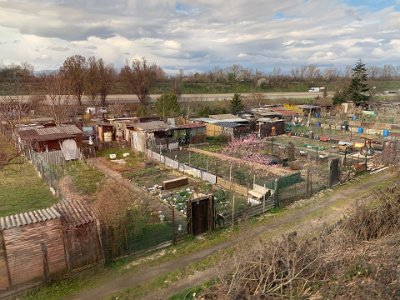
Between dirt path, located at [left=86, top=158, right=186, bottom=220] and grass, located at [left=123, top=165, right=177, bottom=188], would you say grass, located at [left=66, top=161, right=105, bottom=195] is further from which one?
grass, located at [left=123, top=165, right=177, bottom=188]

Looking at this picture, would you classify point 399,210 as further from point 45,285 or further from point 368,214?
point 45,285

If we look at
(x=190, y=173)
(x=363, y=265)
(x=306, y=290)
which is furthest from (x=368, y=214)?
(x=190, y=173)

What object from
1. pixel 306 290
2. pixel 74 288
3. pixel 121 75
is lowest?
pixel 74 288

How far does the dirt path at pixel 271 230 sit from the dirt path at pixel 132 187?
3785mm

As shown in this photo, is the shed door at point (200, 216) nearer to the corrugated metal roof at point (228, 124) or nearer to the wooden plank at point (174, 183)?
the wooden plank at point (174, 183)

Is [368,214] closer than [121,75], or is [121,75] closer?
[368,214]

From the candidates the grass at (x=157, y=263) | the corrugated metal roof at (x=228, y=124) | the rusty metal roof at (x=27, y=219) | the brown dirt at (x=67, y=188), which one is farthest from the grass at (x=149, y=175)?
the corrugated metal roof at (x=228, y=124)

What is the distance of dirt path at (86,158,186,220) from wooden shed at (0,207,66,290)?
6398 millimetres

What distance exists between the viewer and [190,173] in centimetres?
2375

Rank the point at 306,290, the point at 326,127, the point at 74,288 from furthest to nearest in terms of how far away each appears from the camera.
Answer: the point at 326,127 → the point at 74,288 → the point at 306,290

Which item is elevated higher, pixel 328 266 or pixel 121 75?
pixel 121 75

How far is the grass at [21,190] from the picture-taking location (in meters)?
17.8

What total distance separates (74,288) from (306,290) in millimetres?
7476

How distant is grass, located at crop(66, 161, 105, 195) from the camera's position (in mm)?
21031
